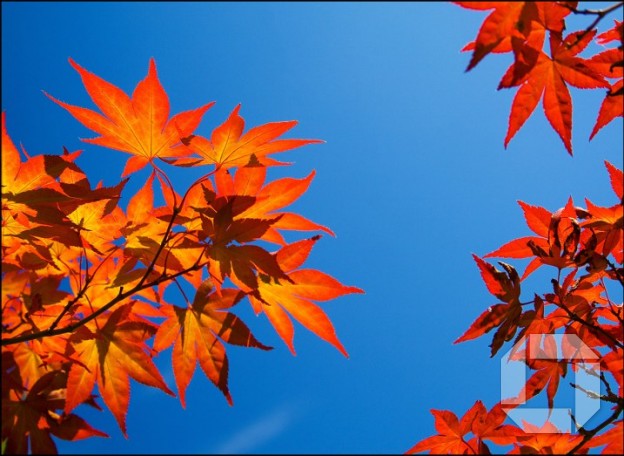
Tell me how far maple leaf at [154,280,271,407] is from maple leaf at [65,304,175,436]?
65 mm

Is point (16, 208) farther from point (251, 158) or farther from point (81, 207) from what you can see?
point (251, 158)

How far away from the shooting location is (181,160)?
99 cm

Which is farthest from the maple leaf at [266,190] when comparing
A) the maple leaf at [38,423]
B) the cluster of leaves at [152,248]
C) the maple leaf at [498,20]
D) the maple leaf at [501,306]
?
the maple leaf at [38,423]

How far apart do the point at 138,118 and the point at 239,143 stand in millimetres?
188

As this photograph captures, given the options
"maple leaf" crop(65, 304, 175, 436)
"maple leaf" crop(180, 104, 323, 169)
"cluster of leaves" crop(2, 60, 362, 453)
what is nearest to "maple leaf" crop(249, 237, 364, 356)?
"cluster of leaves" crop(2, 60, 362, 453)

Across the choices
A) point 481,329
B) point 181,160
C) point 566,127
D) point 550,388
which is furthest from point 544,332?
point 181,160

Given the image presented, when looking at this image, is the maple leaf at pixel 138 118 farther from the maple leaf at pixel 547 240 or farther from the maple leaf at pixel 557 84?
the maple leaf at pixel 547 240

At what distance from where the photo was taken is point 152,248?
1006mm

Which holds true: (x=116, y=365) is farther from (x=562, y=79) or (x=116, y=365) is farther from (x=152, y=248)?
(x=562, y=79)

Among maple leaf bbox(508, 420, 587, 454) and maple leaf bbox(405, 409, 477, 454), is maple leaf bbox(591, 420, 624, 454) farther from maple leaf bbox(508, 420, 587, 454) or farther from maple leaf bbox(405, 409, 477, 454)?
maple leaf bbox(405, 409, 477, 454)

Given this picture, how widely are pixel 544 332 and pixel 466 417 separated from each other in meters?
0.24

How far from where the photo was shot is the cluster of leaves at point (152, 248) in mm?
899

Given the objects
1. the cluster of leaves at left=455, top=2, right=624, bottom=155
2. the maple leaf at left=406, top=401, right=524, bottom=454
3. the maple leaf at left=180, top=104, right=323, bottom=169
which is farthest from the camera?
the maple leaf at left=406, top=401, right=524, bottom=454

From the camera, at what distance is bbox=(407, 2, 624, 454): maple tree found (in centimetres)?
83
